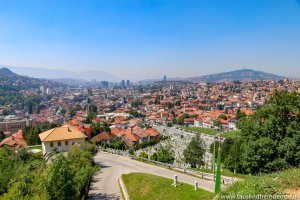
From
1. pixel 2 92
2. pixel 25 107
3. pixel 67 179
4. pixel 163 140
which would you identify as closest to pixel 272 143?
pixel 67 179

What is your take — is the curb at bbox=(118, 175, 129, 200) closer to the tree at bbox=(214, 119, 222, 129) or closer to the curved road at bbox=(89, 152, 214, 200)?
the curved road at bbox=(89, 152, 214, 200)

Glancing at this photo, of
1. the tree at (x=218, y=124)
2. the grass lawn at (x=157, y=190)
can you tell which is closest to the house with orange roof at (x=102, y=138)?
the grass lawn at (x=157, y=190)

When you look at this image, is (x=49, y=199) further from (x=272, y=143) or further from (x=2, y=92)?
(x=2, y=92)

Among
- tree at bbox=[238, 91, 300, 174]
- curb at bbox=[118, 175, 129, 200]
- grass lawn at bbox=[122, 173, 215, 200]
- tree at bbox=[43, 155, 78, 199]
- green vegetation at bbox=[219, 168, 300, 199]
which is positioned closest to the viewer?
green vegetation at bbox=[219, 168, 300, 199]

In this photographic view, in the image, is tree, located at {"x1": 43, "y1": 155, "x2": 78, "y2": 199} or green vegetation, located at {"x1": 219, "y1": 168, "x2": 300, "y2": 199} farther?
tree, located at {"x1": 43, "y1": 155, "x2": 78, "y2": 199}

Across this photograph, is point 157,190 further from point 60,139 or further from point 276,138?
point 60,139

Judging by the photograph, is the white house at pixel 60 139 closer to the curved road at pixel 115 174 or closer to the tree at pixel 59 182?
the curved road at pixel 115 174

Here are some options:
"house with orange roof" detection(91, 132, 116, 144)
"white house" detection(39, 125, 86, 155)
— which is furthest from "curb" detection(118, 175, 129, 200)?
"house with orange roof" detection(91, 132, 116, 144)
